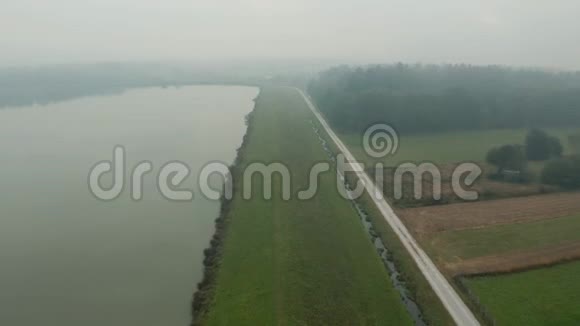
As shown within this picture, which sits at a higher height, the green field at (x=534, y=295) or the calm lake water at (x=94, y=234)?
the calm lake water at (x=94, y=234)

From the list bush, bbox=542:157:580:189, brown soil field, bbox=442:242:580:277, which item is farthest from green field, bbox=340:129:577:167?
brown soil field, bbox=442:242:580:277

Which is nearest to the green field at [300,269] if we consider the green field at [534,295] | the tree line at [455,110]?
the green field at [534,295]

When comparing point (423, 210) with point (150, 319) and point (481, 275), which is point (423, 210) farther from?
point (150, 319)

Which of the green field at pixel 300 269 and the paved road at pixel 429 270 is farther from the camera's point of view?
the paved road at pixel 429 270

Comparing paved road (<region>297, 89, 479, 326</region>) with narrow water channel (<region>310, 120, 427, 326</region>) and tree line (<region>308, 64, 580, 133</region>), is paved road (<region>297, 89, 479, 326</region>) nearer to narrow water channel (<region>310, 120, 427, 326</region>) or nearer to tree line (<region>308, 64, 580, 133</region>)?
narrow water channel (<region>310, 120, 427, 326</region>)

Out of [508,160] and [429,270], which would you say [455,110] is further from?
[429,270]

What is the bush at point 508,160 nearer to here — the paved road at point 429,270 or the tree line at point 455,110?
the paved road at point 429,270
